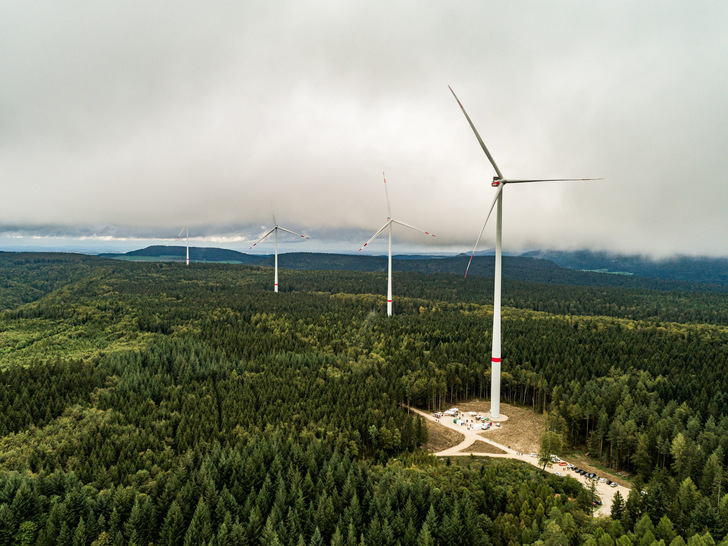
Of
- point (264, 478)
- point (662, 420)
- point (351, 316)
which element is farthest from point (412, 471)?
point (351, 316)

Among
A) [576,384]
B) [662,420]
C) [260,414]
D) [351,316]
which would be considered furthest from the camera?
[351,316]

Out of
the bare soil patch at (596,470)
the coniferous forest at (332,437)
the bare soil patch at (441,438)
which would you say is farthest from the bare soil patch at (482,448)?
the bare soil patch at (596,470)

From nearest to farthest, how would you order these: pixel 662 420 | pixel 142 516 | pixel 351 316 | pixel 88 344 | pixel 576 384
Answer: pixel 142 516 < pixel 662 420 < pixel 576 384 < pixel 88 344 < pixel 351 316

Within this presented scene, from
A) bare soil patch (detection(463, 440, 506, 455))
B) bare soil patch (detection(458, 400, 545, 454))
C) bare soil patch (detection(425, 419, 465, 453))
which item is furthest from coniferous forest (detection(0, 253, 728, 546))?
bare soil patch (detection(463, 440, 506, 455))

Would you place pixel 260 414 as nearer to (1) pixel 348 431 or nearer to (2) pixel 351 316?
(1) pixel 348 431

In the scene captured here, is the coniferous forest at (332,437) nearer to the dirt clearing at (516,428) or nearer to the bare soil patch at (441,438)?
the bare soil patch at (441,438)

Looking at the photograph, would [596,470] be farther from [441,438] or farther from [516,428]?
[441,438]

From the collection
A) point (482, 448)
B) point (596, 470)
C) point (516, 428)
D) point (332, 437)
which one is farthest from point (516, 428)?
point (332, 437)

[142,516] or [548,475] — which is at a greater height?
[142,516]
